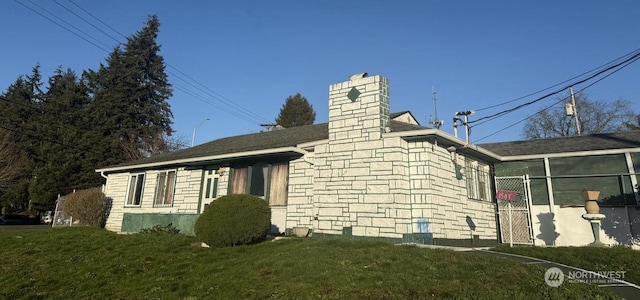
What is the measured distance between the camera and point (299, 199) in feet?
41.0

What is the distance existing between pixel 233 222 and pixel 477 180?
29.0 feet

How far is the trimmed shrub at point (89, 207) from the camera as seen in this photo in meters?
18.5

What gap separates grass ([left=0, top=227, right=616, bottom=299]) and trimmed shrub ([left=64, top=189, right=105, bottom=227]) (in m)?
8.51

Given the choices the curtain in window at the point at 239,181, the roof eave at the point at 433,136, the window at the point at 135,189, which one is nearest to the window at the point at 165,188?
the window at the point at 135,189

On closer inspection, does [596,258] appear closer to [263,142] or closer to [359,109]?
[359,109]

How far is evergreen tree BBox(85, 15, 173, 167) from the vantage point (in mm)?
41781

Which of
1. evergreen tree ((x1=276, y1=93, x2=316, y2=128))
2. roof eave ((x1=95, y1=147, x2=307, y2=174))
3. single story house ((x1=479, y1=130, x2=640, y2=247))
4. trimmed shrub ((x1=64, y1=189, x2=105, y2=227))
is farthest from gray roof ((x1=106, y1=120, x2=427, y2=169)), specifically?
evergreen tree ((x1=276, y1=93, x2=316, y2=128))

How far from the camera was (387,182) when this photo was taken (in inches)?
412

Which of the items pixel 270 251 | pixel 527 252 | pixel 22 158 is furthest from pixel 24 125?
pixel 527 252

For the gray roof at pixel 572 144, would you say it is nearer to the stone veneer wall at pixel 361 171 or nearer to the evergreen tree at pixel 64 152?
the stone veneer wall at pixel 361 171

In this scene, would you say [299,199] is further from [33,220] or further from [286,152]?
[33,220]

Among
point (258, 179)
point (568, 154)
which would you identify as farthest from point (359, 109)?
point (568, 154)

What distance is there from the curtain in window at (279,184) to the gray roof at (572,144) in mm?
8637

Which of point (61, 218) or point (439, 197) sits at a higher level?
point (439, 197)
